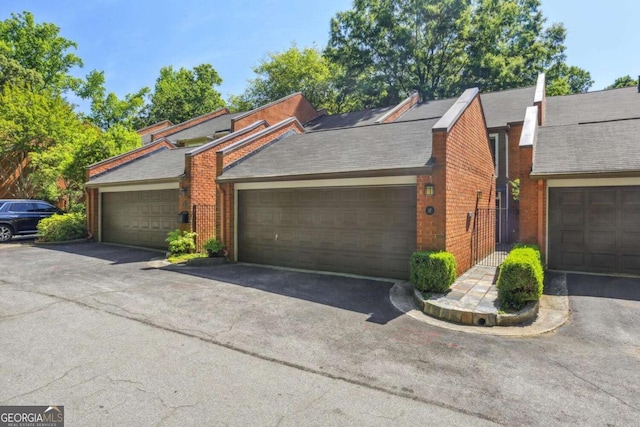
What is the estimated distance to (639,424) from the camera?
311 cm

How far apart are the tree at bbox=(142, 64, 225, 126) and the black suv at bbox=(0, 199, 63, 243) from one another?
26.3 metres

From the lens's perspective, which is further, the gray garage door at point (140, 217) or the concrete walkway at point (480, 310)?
the gray garage door at point (140, 217)

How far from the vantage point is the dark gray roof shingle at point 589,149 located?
8.32 m

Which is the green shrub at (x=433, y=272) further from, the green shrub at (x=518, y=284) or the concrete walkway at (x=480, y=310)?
the green shrub at (x=518, y=284)

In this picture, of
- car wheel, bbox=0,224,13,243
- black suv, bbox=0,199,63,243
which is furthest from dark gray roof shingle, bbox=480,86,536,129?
car wheel, bbox=0,224,13,243

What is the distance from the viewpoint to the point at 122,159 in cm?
1702

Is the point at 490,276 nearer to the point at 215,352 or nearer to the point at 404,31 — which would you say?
the point at 215,352

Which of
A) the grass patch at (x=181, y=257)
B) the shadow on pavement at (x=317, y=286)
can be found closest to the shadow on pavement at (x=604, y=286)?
the shadow on pavement at (x=317, y=286)

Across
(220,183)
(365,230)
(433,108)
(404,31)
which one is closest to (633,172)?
(365,230)

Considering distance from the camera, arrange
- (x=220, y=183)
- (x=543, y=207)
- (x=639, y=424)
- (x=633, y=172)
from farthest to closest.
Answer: (x=220, y=183) → (x=543, y=207) → (x=633, y=172) → (x=639, y=424)

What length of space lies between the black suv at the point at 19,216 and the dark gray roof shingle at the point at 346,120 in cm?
1504

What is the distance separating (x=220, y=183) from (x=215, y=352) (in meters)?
7.17

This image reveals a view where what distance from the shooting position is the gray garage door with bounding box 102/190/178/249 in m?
13.1

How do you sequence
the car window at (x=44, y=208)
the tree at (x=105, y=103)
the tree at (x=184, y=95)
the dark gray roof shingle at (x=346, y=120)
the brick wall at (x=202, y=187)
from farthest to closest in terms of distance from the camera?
the tree at (x=184, y=95)
the tree at (x=105, y=103)
the dark gray roof shingle at (x=346, y=120)
the car window at (x=44, y=208)
the brick wall at (x=202, y=187)
